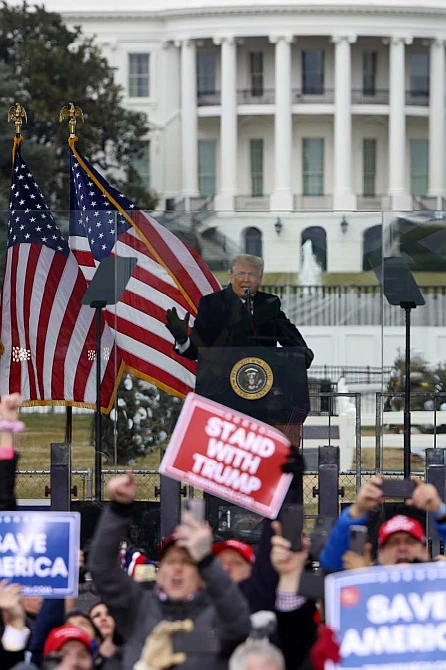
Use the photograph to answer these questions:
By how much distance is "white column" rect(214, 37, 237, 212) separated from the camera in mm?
70875

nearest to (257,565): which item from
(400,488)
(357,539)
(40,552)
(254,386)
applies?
(357,539)

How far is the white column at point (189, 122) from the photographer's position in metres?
71.4

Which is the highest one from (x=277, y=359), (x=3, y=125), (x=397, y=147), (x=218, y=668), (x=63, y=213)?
(x=397, y=147)

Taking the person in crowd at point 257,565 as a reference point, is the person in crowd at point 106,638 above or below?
below

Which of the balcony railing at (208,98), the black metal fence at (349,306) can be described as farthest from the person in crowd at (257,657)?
the balcony railing at (208,98)

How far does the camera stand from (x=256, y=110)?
7219cm

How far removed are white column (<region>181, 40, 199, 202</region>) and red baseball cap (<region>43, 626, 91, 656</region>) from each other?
208 ft

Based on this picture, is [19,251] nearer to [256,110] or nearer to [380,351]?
[380,351]

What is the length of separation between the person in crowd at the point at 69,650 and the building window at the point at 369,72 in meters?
66.9

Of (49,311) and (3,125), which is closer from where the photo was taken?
(49,311)

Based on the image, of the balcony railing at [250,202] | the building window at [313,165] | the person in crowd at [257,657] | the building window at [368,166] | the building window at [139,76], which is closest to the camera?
the person in crowd at [257,657]

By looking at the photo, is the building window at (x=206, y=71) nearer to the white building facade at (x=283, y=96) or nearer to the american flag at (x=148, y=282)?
the white building facade at (x=283, y=96)

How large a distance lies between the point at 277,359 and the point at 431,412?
95 cm

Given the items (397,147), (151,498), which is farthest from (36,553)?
(397,147)
